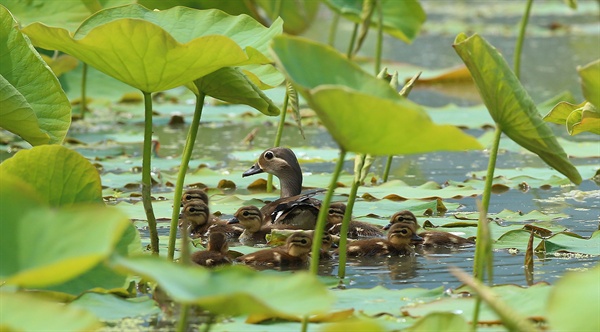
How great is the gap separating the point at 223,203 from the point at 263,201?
221mm

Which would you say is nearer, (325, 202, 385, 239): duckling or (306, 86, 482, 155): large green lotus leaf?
(306, 86, 482, 155): large green lotus leaf

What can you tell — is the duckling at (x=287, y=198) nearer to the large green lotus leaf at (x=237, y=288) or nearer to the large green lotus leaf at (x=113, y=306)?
the large green lotus leaf at (x=113, y=306)

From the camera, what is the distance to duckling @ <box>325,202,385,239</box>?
172 inches

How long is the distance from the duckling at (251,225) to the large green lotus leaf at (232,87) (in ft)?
2.64

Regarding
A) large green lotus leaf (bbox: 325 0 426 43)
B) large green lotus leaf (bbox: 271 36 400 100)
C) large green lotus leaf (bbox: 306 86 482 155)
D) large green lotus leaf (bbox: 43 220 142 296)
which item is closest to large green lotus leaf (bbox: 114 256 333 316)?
large green lotus leaf (bbox: 306 86 482 155)

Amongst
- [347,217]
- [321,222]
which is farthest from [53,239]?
[347,217]

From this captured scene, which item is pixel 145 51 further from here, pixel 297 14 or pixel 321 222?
pixel 297 14

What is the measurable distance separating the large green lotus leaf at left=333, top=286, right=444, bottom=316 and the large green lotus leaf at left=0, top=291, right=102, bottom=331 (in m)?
1.08

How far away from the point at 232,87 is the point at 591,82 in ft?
3.65

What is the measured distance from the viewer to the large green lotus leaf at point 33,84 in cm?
371

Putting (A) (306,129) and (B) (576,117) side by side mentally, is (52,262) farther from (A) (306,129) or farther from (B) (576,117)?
(A) (306,129)

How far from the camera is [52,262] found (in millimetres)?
1965

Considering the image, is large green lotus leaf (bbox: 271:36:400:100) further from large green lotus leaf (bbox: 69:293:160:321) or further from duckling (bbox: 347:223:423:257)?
duckling (bbox: 347:223:423:257)

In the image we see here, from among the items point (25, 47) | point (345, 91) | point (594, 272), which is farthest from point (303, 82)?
point (25, 47)
